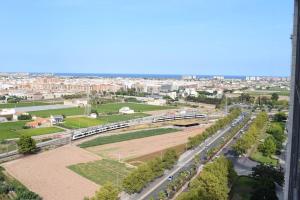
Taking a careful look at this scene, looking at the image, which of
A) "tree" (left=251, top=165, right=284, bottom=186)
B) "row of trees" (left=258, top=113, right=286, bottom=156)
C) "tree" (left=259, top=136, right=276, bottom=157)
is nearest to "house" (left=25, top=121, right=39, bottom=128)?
"row of trees" (left=258, top=113, right=286, bottom=156)

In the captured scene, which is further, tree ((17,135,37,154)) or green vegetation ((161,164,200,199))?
tree ((17,135,37,154))

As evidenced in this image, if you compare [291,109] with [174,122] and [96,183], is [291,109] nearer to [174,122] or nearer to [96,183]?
[96,183]

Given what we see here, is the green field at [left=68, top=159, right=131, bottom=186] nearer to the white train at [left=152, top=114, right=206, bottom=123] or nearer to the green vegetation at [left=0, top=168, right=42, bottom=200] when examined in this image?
the green vegetation at [left=0, top=168, right=42, bottom=200]

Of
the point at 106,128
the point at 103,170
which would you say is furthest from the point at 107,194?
the point at 106,128

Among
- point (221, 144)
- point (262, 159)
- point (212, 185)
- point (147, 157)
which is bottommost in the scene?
point (147, 157)

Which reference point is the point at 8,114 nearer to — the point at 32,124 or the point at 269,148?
the point at 32,124

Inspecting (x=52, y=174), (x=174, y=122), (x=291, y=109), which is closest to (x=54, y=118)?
(x=174, y=122)
